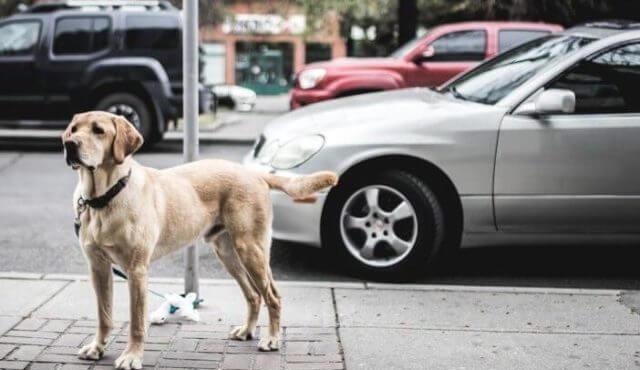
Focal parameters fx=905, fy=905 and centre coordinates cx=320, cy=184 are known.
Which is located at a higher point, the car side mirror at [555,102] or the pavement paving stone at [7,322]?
the car side mirror at [555,102]

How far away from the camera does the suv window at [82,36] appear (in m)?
13.5

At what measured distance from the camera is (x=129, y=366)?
424 cm

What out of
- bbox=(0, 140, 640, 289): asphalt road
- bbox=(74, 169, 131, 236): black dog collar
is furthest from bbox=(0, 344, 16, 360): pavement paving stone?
bbox=(0, 140, 640, 289): asphalt road

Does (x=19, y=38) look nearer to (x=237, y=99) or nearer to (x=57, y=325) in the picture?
(x=57, y=325)

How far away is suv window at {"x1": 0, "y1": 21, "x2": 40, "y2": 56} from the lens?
44.3 ft

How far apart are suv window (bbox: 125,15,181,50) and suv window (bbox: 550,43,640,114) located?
837 centimetres

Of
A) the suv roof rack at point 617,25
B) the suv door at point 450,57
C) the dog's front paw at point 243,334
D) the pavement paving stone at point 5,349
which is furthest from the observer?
the suv door at point 450,57

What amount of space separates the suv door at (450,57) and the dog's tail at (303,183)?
817 cm

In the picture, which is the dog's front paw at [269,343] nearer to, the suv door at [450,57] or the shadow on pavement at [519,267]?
the shadow on pavement at [519,267]

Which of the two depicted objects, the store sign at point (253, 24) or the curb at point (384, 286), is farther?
the store sign at point (253, 24)

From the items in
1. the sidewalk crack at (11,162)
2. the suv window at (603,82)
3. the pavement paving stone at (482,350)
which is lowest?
the sidewalk crack at (11,162)

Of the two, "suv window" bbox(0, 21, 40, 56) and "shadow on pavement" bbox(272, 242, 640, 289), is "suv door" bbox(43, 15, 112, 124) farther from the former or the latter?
"shadow on pavement" bbox(272, 242, 640, 289)

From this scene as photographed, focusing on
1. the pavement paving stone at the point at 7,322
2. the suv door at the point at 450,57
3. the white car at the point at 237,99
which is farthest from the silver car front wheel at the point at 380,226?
the white car at the point at 237,99

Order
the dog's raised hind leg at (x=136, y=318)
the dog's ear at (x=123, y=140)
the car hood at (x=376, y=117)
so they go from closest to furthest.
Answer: the dog's ear at (x=123, y=140)
the dog's raised hind leg at (x=136, y=318)
the car hood at (x=376, y=117)
